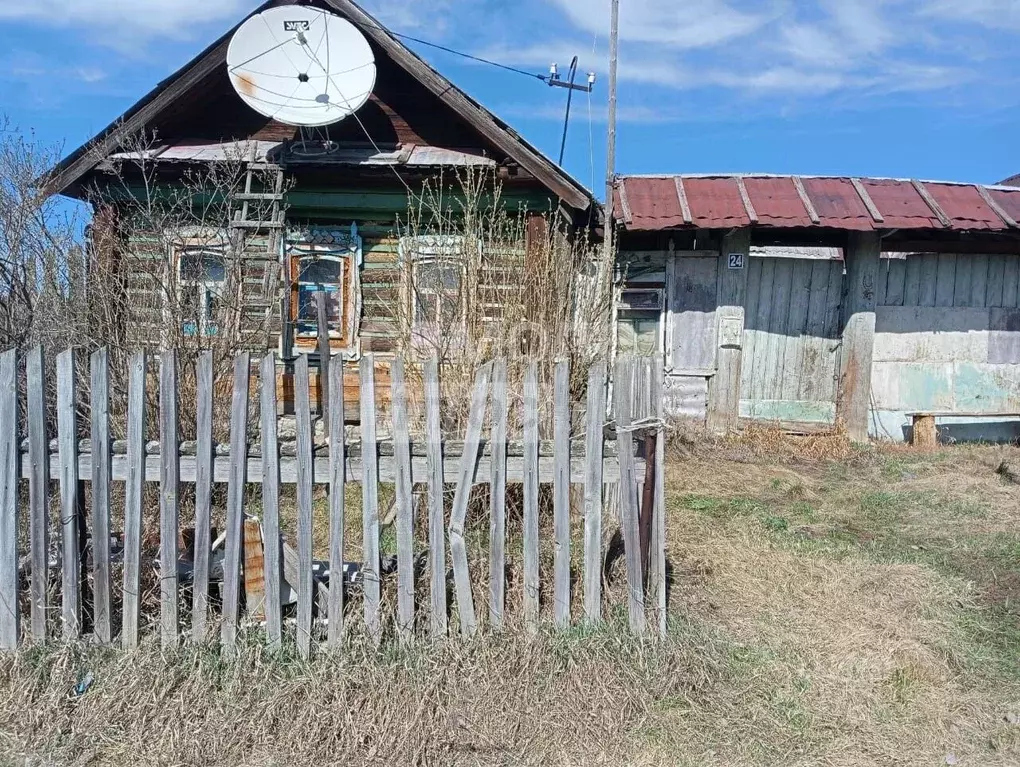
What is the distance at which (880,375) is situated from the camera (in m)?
9.29

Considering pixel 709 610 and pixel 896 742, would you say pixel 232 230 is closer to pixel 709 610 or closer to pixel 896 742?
pixel 709 610

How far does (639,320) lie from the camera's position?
936 cm

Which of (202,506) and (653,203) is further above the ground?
(653,203)

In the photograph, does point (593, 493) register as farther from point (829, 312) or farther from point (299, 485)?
point (829, 312)

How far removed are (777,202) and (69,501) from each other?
8289 mm

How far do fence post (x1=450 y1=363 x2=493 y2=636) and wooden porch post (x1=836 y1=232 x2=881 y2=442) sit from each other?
24.2 ft

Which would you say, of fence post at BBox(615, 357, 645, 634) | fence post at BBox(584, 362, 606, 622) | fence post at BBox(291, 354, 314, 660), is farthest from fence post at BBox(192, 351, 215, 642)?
fence post at BBox(615, 357, 645, 634)

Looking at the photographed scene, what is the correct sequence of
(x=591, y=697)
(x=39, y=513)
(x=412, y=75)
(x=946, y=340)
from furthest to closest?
(x=946, y=340) < (x=412, y=75) < (x=39, y=513) < (x=591, y=697)

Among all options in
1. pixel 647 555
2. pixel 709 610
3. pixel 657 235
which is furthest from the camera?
pixel 657 235

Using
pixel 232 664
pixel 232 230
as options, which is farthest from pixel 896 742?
pixel 232 230

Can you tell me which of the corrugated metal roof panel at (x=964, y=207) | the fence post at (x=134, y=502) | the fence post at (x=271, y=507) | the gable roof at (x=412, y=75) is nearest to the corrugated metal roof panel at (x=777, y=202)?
the corrugated metal roof panel at (x=964, y=207)

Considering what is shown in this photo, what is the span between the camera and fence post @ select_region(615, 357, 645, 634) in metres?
3.19

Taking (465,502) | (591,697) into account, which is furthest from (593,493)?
(591,697)

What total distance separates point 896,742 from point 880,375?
7.43m
